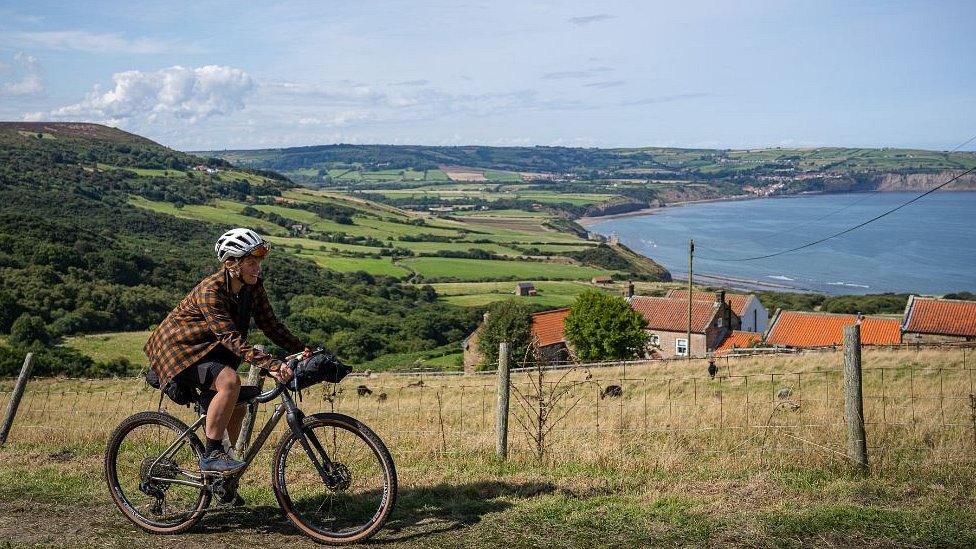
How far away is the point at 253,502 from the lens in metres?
6.41

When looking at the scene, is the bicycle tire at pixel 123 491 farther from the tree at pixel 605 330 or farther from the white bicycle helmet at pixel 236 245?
the tree at pixel 605 330

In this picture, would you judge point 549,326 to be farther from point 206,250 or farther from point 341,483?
point 206,250

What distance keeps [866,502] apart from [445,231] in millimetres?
125575

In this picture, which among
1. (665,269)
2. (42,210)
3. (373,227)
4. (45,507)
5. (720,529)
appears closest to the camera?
(720,529)

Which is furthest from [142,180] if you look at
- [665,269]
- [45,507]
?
[45,507]

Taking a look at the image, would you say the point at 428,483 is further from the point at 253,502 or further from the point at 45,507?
the point at 45,507

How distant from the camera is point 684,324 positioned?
170 feet

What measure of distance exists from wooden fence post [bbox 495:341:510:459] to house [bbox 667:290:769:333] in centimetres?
4815

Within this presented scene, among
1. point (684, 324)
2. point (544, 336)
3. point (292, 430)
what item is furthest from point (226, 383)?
point (684, 324)

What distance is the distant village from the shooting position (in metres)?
42.4

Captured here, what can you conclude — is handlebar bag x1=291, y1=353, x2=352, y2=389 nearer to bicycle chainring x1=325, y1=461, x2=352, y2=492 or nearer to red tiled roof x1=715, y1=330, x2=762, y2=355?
bicycle chainring x1=325, y1=461, x2=352, y2=492

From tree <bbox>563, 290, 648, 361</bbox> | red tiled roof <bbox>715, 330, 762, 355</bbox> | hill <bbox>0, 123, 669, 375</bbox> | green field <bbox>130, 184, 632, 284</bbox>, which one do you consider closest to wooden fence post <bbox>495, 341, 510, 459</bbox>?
tree <bbox>563, 290, 648, 361</bbox>

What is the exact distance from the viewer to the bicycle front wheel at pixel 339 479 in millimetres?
5402

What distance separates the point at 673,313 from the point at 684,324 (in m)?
1.49
